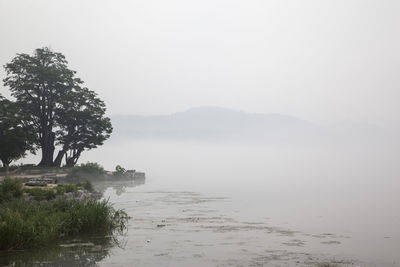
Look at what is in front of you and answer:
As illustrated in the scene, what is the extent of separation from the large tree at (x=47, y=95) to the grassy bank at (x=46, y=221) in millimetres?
28291

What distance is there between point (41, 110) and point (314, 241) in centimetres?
4072

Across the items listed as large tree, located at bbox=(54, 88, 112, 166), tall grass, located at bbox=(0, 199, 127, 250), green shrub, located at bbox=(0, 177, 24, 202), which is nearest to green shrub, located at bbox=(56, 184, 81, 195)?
green shrub, located at bbox=(0, 177, 24, 202)

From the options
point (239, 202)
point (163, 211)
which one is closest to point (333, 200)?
point (239, 202)

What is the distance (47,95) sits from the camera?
47.8m

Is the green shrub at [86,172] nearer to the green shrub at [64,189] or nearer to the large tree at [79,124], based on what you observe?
the large tree at [79,124]

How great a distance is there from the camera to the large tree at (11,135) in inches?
1540

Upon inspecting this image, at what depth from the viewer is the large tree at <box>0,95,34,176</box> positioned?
3912 centimetres

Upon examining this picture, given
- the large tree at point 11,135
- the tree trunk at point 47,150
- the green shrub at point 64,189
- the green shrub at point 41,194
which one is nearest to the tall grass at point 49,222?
the green shrub at point 41,194

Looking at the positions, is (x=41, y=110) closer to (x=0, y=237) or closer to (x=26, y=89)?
(x=26, y=89)

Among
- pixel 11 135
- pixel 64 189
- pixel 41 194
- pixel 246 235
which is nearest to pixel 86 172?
pixel 11 135

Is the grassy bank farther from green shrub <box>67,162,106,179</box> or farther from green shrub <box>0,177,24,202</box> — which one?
green shrub <box>67,162,106,179</box>

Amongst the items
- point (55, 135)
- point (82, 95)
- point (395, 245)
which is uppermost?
point (82, 95)

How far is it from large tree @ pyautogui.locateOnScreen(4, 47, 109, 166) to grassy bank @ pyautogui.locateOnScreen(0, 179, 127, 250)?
28.3 m

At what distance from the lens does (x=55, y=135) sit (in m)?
49.4
